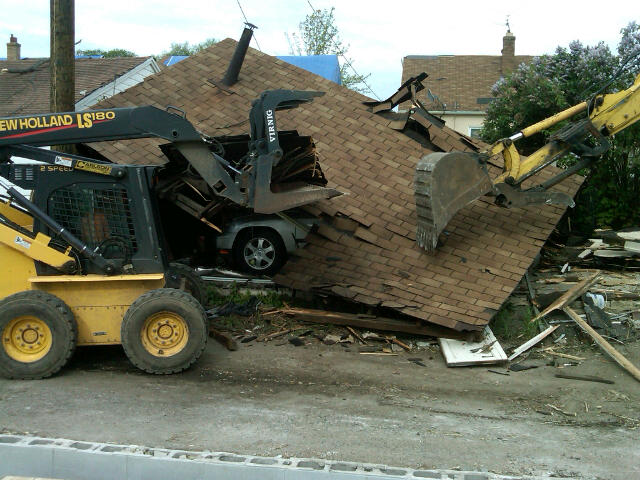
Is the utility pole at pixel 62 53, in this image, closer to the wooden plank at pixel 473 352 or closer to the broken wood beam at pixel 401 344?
the broken wood beam at pixel 401 344

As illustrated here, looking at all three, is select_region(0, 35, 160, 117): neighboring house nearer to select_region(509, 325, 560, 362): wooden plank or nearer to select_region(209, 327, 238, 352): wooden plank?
select_region(209, 327, 238, 352): wooden plank

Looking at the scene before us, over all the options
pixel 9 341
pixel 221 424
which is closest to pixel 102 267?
pixel 9 341

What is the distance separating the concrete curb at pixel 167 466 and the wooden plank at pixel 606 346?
3.53m

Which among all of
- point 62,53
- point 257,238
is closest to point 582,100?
point 257,238

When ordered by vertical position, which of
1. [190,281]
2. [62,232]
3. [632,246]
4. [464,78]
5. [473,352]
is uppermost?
[464,78]

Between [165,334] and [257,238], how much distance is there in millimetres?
4124

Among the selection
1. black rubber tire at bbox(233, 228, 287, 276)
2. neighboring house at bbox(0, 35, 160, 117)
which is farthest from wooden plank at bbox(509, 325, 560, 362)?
neighboring house at bbox(0, 35, 160, 117)

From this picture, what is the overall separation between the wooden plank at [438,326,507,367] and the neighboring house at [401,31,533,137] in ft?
70.4

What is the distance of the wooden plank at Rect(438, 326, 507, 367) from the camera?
26.9 feet

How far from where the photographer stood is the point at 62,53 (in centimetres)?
938

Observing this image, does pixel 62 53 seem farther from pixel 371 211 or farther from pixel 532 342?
pixel 532 342

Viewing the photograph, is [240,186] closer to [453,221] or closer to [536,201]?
[453,221]

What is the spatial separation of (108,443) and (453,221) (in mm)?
6423

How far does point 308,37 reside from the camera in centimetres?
4159
